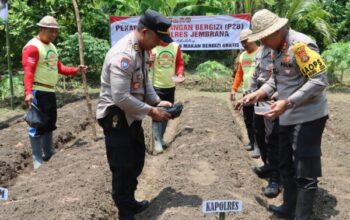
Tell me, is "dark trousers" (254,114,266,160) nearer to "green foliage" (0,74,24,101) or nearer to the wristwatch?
the wristwatch

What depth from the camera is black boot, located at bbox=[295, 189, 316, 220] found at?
3920 mm

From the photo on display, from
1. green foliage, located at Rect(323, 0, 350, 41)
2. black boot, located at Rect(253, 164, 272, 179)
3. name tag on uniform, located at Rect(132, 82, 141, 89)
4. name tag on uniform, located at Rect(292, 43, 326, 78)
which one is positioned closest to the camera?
name tag on uniform, located at Rect(292, 43, 326, 78)

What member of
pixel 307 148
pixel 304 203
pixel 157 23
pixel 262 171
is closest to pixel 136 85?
pixel 157 23

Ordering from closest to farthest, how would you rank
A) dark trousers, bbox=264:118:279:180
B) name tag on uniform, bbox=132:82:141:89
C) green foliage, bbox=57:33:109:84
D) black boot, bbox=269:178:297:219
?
name tag on uniform, bbox=132:82:141:89 < black boot, bbox=269:178:297:219 < dark trousers, bbox=264:118:279:180 < green foliage, bbox=57:33:109:84

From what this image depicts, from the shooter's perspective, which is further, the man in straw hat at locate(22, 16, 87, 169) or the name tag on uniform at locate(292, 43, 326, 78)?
the man in straw hat at locate(22, 16, 87, 169)

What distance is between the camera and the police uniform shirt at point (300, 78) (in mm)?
3623

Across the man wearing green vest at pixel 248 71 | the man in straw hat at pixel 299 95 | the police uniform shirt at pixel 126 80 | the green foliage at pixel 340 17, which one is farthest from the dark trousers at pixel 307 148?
the green foliage at pixel 340 17

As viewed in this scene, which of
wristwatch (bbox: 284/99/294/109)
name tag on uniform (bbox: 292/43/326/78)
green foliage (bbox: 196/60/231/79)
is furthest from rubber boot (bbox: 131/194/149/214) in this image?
green foliage (bbox: 196/60/231/79)

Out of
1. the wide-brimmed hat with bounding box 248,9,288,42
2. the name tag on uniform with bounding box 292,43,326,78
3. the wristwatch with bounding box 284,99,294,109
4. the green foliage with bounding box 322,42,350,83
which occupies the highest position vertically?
the wide-brimmed hat with bounding box 248,9,288,42

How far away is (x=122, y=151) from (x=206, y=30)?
8450mm

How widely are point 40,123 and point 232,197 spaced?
266cm

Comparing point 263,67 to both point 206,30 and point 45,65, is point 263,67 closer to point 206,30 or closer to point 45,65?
point 45,65

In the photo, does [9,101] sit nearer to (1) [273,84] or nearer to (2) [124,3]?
(2) [124,3]

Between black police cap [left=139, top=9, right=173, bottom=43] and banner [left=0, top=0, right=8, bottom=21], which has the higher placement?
black police cap [left=139, top=9, right=173, bottom=43]
